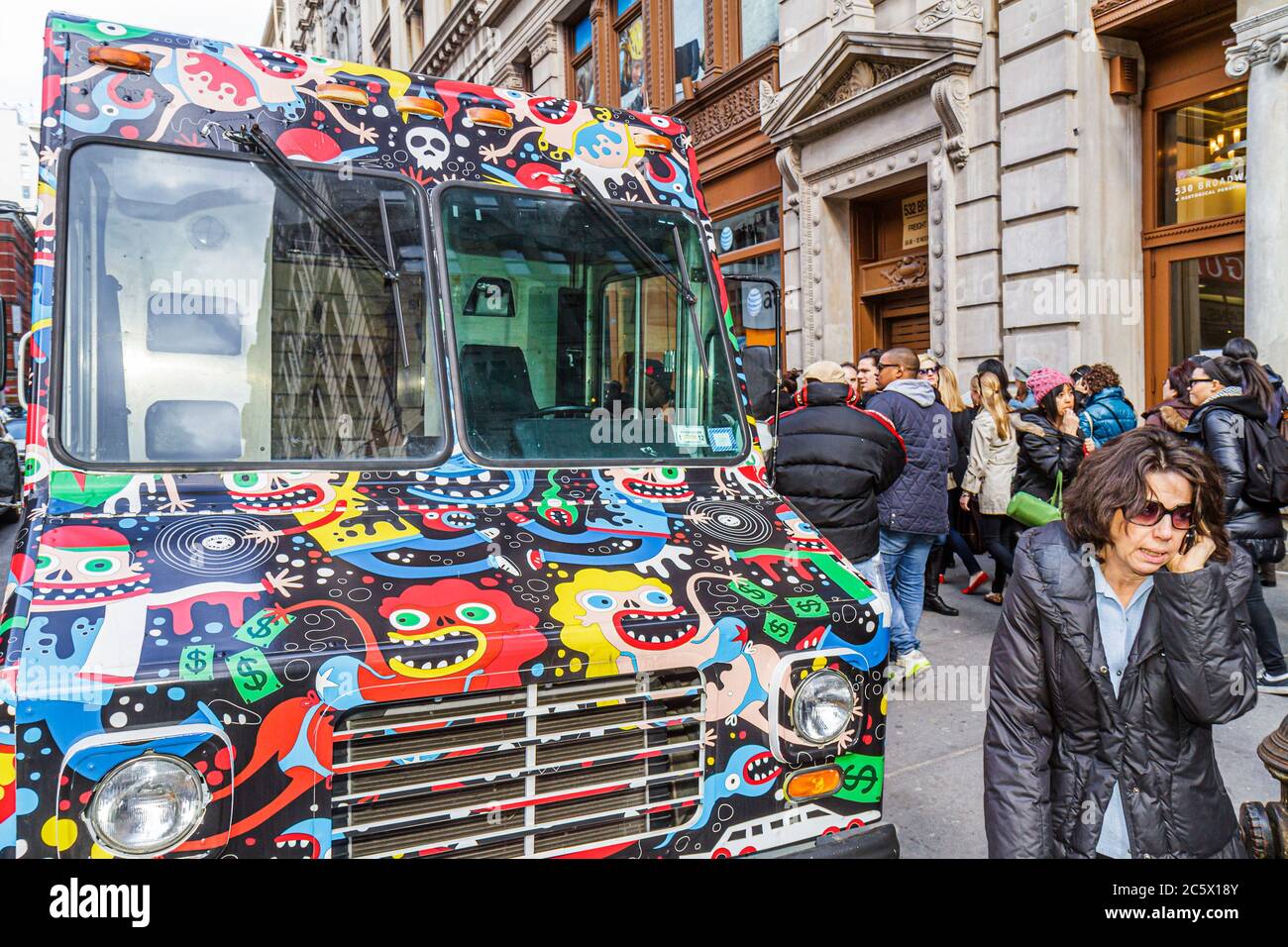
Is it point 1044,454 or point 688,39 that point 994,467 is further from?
point 688,39

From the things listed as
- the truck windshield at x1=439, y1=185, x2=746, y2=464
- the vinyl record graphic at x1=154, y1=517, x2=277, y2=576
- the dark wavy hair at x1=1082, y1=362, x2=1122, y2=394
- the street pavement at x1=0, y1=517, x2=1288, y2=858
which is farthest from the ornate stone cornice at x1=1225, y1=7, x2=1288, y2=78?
the vinyl record graphic at x1=154, y1=517, x2=277, y2=576

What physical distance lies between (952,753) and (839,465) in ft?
5.29

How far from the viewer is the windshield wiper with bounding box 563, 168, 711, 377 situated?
3.72 meters

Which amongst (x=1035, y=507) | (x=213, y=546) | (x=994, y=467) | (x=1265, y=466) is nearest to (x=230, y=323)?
(x=213, y=546)

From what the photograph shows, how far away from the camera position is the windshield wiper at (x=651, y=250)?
3719mm

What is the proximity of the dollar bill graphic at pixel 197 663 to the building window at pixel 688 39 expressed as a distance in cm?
1533

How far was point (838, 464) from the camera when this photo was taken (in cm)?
536

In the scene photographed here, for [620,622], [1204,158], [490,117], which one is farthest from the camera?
[1204,158]

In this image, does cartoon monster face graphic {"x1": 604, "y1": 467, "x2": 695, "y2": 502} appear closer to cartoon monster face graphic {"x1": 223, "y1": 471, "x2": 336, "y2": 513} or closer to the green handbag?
cartoon monster face graphic {"x1": 223, "y1": 471, "x2": 336, "y2": 513}

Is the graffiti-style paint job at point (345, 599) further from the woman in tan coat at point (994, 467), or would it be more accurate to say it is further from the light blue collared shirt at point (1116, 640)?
the woman in tan coat at point (994, 467)

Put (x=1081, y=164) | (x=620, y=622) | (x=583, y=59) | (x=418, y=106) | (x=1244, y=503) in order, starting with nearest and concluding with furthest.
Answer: (x=620, y=622) → (x=418, y=106) → (x=1244, y=503) → (x=1081, y=164) → (x=583, y=59)

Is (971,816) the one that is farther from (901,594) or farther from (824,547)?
(901,594)

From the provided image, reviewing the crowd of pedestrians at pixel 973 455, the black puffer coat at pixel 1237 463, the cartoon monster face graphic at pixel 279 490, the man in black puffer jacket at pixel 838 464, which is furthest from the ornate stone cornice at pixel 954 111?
the cartoon monster face graphic at pixel 279 490

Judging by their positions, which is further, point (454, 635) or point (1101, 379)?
point (1101, 379)
